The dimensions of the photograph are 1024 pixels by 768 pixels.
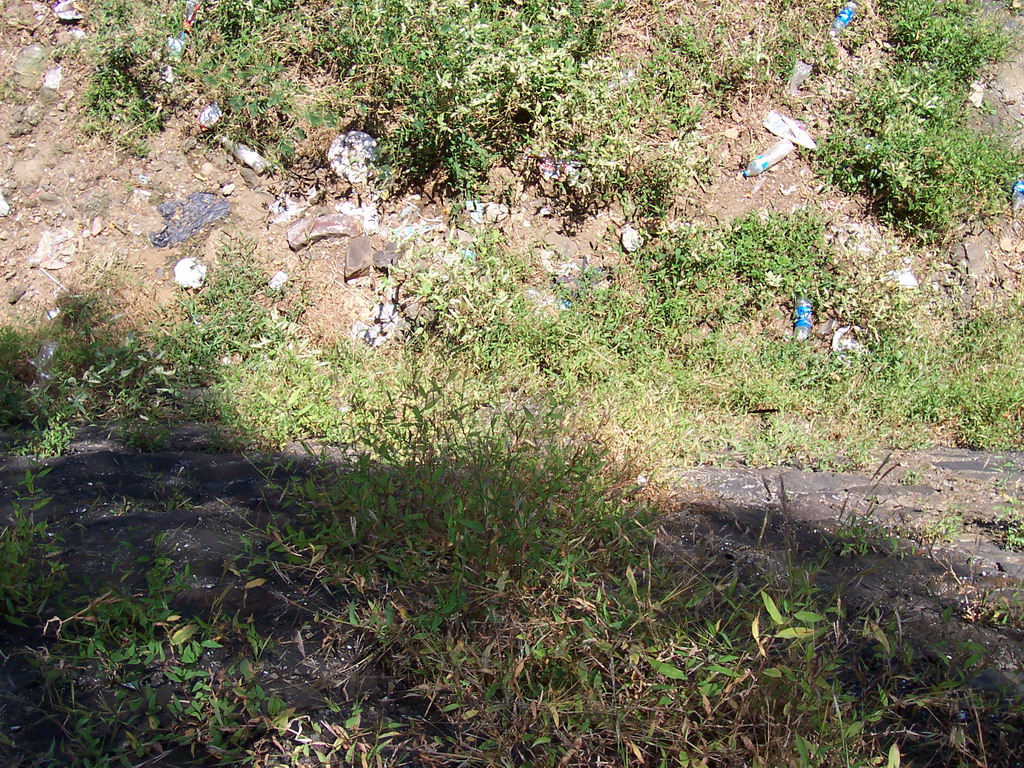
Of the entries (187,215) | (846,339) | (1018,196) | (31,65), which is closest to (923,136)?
(1018,196)

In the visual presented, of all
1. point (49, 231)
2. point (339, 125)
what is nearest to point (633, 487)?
point (339, 125)

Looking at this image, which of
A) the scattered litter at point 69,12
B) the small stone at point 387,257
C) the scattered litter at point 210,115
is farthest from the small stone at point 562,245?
the scattered litter at point 69,12

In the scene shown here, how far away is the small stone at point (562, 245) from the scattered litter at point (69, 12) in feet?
10.3

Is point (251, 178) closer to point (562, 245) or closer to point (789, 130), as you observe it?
point (562, 245)

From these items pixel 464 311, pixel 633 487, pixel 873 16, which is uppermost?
pixel 873 16

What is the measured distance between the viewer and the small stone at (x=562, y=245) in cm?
439

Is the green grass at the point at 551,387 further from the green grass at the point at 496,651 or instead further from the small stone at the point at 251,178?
the small stone at the point at 251,178

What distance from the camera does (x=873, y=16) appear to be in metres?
5.09

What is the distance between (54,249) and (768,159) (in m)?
3.92

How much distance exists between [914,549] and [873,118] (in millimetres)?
2976

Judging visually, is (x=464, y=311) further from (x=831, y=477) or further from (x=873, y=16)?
(x=873, y=16)

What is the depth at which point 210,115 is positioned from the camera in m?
4.63

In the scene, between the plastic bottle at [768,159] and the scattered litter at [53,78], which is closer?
the plastic bottle at [768,159]

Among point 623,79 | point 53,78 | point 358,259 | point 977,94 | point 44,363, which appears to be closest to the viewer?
point 44,363
